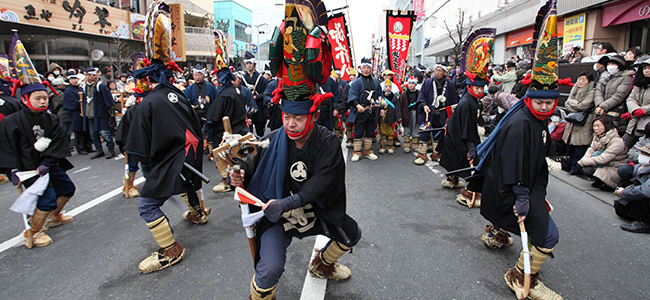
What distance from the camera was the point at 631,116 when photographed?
19.4 feet

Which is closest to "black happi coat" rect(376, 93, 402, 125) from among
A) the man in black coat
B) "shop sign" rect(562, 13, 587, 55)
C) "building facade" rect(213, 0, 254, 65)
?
the man in black coat

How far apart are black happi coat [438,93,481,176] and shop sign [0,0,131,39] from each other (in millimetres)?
19130

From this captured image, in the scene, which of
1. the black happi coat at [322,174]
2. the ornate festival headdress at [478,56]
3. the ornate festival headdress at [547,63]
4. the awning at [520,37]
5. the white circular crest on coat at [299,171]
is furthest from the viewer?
the awning at [520,37]

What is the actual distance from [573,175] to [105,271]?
7713 mm

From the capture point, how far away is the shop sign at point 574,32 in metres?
14.0

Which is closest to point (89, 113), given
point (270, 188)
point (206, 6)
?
point (270, 188)

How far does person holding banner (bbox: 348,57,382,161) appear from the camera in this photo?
27.1ft

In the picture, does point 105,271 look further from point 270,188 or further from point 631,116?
point 631,116

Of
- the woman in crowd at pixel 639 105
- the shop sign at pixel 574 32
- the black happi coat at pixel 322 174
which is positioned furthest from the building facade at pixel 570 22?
the woman in crowd at pixel 639 105

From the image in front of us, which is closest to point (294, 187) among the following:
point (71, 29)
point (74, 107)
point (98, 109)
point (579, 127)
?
point (579, 127)

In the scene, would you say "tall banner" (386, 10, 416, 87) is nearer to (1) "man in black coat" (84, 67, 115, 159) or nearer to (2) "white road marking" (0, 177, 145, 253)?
(2) "white road marking" (0, 177, 145, 253)

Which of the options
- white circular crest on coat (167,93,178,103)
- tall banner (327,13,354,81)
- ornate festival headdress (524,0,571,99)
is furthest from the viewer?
tall banner (327,13,354,81)

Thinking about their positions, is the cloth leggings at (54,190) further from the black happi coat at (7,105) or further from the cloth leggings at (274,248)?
the cloth leggings at (274,248)

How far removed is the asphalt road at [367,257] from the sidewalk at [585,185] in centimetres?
5
